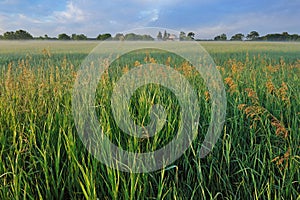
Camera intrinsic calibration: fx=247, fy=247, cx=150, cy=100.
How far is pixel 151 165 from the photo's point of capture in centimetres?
160

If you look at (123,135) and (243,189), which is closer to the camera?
(243,189)

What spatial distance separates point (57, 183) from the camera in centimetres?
147

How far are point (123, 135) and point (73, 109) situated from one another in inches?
24.9

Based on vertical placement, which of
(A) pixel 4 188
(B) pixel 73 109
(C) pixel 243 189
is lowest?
(C) pixel 243 189

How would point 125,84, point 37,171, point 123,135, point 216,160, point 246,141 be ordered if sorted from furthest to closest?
point 125,84 → point 246,141 → point 123,135 → point 216,160 → point 37,171

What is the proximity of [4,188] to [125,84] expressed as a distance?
6.14 ft

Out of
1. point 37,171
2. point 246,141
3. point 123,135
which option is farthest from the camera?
point 246,141

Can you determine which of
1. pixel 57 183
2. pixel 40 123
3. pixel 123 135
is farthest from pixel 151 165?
pixel 40 123

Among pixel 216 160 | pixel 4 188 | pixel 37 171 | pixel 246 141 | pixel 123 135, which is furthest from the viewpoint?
pixel 246 141

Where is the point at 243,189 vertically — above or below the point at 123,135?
below

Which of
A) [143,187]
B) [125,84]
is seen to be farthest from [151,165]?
[125,84]

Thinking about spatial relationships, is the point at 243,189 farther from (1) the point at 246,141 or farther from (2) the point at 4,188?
(2) the point at 4,188

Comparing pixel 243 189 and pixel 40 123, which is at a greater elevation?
pixel 40 123

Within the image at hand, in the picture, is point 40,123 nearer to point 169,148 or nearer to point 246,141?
point 169,148
